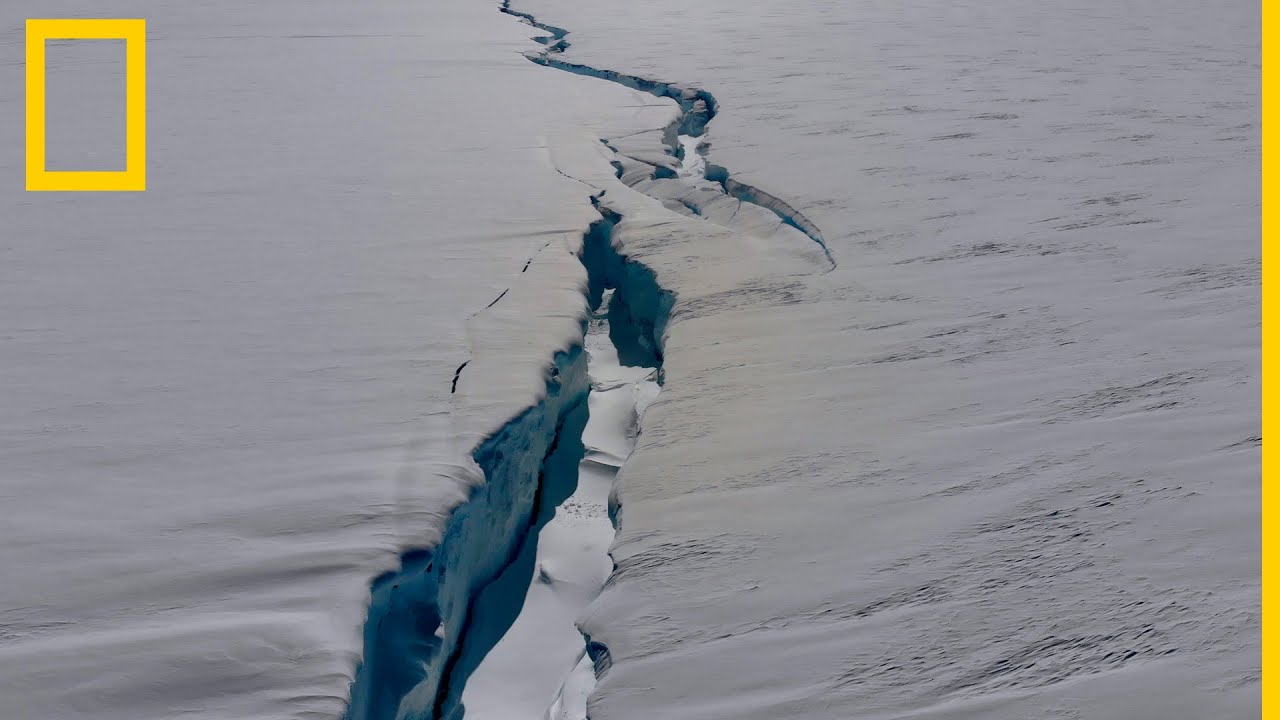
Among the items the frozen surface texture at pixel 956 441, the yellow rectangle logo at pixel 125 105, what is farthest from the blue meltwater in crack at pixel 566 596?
the yellow rectangle logo at pixel 125 105

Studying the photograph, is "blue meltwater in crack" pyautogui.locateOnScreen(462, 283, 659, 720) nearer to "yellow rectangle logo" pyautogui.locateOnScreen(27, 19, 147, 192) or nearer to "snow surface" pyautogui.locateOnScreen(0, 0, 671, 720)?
"snow surface" pyautogui.locateOnScreen(0, 0, 671, 720)

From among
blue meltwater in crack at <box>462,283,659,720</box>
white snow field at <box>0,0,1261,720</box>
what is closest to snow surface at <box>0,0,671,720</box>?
white snow field at <box>0,0,1261,720</box>

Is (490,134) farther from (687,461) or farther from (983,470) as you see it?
(983,470)

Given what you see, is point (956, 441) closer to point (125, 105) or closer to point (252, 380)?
point (252, 380)

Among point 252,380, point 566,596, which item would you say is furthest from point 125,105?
point 566,596

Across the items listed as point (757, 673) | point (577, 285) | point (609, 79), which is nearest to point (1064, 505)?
point (757, 673)
